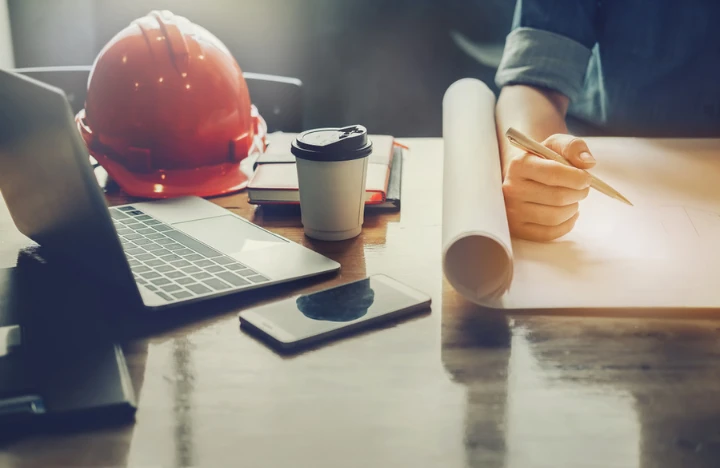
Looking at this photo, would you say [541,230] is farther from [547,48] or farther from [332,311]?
[547,48]

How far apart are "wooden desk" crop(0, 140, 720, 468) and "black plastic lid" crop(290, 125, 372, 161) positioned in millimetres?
172

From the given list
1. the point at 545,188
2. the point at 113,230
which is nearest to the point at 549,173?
the point at 545,188

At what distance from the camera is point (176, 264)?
63 centimetres

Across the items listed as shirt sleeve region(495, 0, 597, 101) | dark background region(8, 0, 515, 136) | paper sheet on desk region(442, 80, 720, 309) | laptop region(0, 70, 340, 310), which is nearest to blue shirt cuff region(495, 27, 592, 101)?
shirt sleeve region(495, 0, 597, 101)

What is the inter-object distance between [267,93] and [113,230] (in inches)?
33.4

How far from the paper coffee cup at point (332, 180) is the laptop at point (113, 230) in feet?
0.15

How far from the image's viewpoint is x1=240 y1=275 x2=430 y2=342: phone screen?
51 cm

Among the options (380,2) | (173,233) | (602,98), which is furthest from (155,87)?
(380,2)

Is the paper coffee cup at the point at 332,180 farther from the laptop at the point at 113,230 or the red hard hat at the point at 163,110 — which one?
the red hard hat at the point at 163,110

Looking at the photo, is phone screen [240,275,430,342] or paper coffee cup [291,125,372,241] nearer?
phone screen [240,275,430,342]

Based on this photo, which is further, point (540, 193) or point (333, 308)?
point (540, 193)

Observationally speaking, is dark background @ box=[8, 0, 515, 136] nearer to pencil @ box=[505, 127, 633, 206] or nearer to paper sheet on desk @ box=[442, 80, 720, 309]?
paper sheet on desk @ box=[442, 80, 720, 309]

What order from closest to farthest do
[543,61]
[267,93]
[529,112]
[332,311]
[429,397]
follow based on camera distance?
[429,397]
[332,311]
[529,112]
[543,61]
[267,93]

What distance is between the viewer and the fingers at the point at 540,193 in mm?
659
